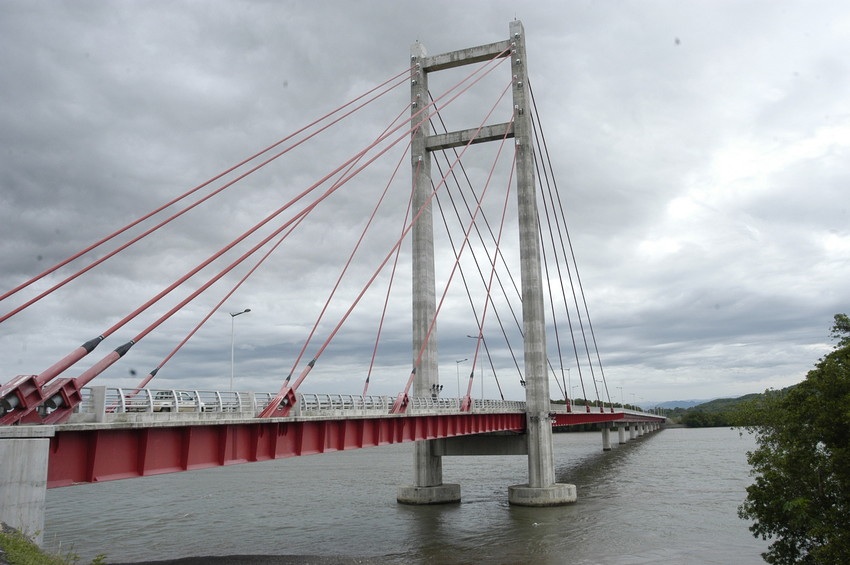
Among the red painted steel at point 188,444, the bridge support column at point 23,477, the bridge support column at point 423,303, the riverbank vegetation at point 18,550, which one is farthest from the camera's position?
the bridge support column at point 423,303

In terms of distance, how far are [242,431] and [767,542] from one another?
25.3 metres

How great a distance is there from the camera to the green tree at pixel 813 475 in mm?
20969

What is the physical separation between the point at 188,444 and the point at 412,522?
22.9m

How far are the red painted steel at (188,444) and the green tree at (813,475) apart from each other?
15.0 metres

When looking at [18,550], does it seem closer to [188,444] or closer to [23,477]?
[23,477]

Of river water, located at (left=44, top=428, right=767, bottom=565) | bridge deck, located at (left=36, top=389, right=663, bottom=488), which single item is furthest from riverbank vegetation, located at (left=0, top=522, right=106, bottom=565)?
river water, located at (left=44, top=428, right=767, bottom=565)

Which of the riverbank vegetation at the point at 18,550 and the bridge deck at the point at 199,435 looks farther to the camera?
the bridge deck at the point at 199,435

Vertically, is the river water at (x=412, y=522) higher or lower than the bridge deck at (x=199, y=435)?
lower

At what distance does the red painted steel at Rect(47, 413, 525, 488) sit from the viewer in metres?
15.6

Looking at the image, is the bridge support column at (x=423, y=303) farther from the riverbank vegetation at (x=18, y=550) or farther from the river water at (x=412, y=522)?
the riverbank vegetation at (x=18, y=550)

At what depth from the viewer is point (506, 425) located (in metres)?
44.7

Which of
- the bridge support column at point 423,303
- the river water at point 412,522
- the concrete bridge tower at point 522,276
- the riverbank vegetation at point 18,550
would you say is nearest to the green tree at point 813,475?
the river water at point 412,522

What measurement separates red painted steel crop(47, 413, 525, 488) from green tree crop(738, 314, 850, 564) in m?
15.0

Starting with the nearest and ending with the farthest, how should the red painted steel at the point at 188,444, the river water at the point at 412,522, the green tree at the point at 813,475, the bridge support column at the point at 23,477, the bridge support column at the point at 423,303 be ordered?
the bridge support column at the point at 23,477 → the red painted steel at the point at 188,444 → the green tree at the point at 813,475 → the river water at the point at 412,522 → the bridge support column at the point at 423,303
